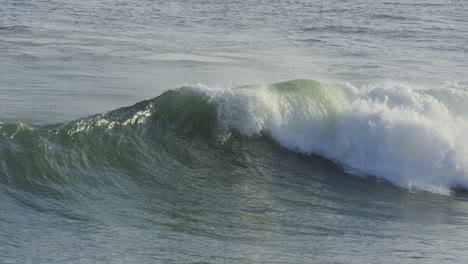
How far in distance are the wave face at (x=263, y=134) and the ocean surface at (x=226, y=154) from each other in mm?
30

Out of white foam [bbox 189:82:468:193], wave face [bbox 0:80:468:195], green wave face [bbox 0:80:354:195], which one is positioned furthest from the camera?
white foam [bbox 189:82:468:193]

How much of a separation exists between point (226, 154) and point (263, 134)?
105 cm

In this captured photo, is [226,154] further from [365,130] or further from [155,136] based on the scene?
[365,130]

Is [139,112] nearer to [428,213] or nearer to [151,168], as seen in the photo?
[151,168]

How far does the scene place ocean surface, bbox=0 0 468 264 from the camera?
35.1ft

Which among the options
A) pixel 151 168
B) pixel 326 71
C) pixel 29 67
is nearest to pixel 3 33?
pixel 29 67

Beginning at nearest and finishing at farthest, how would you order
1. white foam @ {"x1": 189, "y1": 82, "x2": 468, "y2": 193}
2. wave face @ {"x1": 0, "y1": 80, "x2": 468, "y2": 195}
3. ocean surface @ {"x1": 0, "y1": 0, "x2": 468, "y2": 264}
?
1. ocean surface @ {"x1": 0, "y1": 0, "x2": 468, "y2": 264}
2. wave face @ {"x1": 0, "y1": 80, "x2": 468, "y2": 195}
3. white foam @ {"x1": 189, "y1": 82, "x2": 468, "y2": 193}

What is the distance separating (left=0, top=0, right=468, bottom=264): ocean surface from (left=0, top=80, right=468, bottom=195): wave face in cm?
3

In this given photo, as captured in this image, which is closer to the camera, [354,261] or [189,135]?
[354,261]

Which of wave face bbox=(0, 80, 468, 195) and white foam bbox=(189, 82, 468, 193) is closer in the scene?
wave face bbox=(0, 80, 468, 195)

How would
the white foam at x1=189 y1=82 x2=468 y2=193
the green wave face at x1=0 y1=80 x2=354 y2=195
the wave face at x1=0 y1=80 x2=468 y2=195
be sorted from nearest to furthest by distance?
the green wave face at x1=0 y1=80 x2=354 y2=195
the wave face at x1=0 y1=80 x2=468 y2=195
the white foam at x1=189 y1=82 x2=468 y2=193

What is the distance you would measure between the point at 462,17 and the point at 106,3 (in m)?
14.0

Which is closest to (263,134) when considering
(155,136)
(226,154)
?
(226,154)

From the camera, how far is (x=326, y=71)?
23.3 metres
